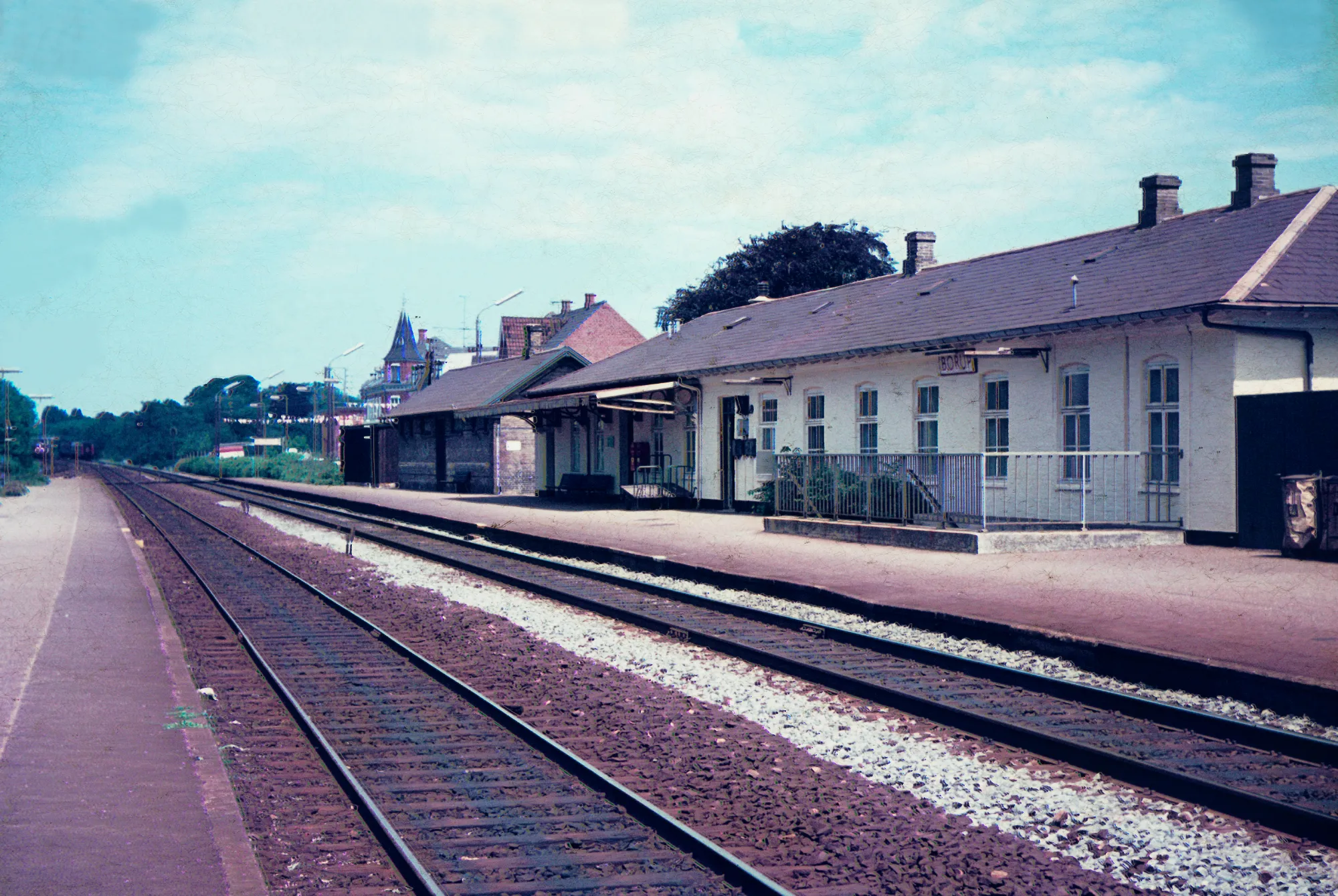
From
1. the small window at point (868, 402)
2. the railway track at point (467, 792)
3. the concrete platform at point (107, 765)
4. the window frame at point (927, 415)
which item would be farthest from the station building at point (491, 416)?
the railway track at point (467, 792)

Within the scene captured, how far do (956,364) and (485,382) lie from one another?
31171 millimetres

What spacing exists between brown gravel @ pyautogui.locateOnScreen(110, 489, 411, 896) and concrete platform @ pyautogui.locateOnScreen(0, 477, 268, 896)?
0.12m

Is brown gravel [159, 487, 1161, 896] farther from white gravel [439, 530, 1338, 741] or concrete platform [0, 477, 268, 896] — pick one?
white gravel [439, 530, 1338, 741]

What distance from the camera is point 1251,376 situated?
15484 millimetres

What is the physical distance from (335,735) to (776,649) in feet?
13.1

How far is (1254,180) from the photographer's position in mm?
18859

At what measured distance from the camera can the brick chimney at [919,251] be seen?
90.0ft

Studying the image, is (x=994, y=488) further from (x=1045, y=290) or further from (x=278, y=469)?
(x=278, y=469)

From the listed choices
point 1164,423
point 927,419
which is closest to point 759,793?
point 1164,423

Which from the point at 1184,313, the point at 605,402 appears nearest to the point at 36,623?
the point at 1184,313

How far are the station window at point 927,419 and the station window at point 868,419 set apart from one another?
49.6 inches

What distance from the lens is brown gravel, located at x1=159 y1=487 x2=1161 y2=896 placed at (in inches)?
189

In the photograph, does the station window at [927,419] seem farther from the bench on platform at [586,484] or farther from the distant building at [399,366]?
the distant building at [399,366]

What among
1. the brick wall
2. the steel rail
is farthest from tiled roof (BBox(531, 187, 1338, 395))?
the brick wall
